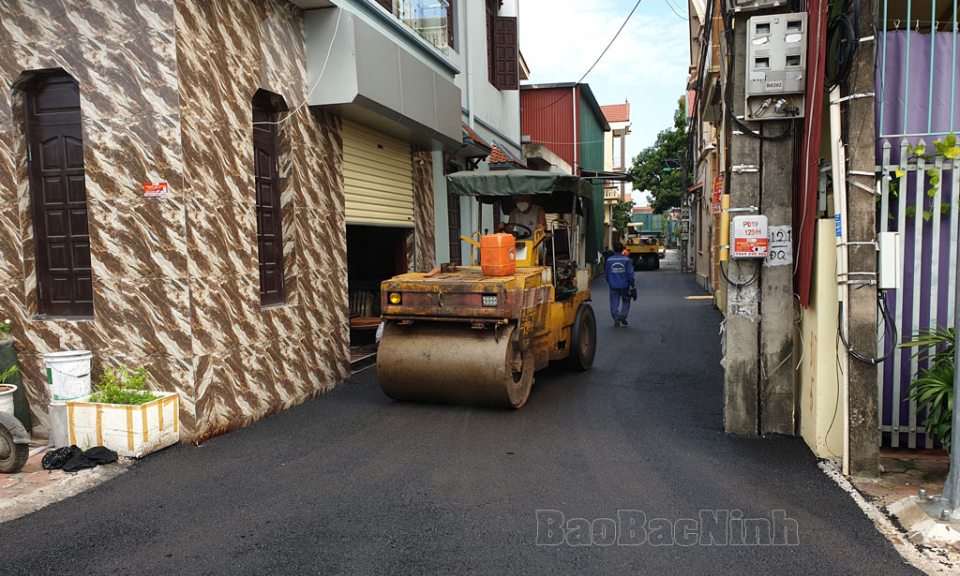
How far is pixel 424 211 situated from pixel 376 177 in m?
1.98

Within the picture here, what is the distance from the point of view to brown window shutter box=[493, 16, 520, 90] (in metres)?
17.2

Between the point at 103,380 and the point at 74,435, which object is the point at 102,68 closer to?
the point at 103,380

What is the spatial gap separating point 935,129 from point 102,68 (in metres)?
7.17

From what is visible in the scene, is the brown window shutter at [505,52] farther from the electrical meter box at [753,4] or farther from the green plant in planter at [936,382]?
the green plant in planter at [936,382]

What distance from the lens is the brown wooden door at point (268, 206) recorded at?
24.2 feet

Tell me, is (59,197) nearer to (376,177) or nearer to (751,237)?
(376,177)

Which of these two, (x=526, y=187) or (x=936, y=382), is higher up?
(x=526, y=187)

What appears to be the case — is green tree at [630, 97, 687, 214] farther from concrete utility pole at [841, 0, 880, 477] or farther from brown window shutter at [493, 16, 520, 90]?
concrete utility pole at [841, 0, 880, 477]

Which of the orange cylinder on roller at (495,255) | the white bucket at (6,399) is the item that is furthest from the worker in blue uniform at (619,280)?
the white bucket at (6,399)

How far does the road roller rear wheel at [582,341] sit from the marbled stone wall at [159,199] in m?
4.20

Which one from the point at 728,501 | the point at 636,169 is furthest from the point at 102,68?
the point at 636,169

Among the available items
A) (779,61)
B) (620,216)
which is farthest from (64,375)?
(620,216)

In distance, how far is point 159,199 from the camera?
6.05 metres

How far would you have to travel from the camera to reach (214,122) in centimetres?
644
